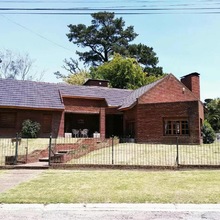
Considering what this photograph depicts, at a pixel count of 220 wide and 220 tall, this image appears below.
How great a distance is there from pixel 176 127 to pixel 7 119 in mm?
14634

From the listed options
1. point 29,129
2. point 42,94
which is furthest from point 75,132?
point 42,94

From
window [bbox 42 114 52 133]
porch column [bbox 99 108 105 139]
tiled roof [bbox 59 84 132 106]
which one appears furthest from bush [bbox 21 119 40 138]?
porch column [bbox 99 108 105 139]

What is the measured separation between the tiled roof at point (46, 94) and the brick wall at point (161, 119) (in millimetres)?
2032

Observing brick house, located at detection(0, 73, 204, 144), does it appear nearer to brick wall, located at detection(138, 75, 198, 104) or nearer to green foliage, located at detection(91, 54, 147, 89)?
brick wall, located at detection(138, 75, 198, 104)

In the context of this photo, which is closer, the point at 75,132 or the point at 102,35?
the point at 75,132

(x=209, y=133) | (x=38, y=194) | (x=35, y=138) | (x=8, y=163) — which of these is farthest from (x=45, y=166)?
(x=209, y=133)

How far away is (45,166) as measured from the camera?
1361cm

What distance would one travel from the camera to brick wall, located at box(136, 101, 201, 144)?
23.0 meters

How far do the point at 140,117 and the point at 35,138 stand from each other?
9.16 meters

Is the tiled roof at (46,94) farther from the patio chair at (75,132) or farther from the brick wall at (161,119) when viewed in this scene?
the patio chair at (75,132)

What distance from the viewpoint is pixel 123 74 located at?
1727 inches

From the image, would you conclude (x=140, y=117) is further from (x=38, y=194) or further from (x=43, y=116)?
(x=38, y=194)

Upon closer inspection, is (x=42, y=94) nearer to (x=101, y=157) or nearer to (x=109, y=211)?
(x=101, y=157)

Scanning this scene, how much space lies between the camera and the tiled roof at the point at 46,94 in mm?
25359
